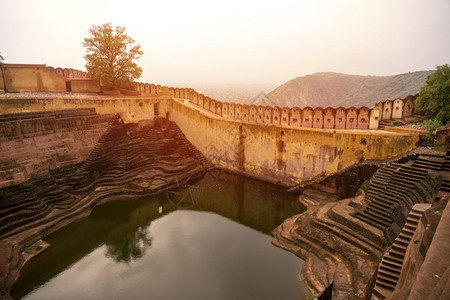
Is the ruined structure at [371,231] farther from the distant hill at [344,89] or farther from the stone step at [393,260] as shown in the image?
the distant hill at [344,89]

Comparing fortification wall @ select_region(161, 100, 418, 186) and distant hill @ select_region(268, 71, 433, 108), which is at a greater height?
distant hill @ select_region(268, 71, 433, 108)

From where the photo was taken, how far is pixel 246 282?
286 inches

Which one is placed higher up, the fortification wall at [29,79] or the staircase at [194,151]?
the fortification wall at [29,79]

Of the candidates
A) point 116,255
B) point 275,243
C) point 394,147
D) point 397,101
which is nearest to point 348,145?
point 394,147

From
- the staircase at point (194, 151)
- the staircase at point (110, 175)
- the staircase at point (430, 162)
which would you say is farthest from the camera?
the staircase at point (194, 151)

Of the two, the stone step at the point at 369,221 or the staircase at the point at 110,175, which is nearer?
the stone step at the point at 369,221

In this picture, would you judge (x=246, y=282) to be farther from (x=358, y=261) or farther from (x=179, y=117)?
(x=179, y=117)

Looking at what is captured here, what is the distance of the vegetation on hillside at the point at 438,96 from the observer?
10.3m

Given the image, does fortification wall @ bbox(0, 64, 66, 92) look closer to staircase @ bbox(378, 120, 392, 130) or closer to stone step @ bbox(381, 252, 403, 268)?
staircase @ bbox(378, 120, 392, 130)

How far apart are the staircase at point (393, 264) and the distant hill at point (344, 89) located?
29.7 meters

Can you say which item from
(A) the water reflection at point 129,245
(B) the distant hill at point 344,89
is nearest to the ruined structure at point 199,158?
(A) the water reflection at point 129,245

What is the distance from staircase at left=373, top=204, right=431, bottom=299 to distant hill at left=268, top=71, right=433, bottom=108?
97.4 feet

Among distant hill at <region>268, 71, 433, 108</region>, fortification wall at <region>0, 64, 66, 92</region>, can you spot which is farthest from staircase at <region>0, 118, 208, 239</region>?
distant hill at <region>268, 71, 433, 108</region>

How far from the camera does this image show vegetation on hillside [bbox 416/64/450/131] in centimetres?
1026
